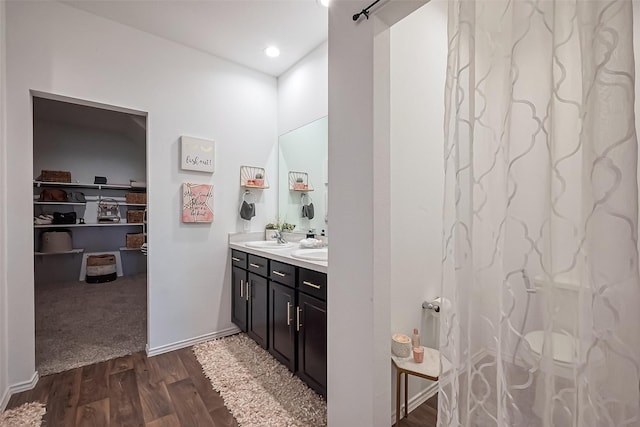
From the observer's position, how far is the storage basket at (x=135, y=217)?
499 cm

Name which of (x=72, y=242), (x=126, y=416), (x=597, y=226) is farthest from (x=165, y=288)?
(x=72, y=242)

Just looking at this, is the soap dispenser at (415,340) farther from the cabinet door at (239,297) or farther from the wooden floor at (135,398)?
the cabinet door at (239,297)

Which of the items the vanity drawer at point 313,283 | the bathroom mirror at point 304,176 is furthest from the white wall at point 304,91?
the vanity drawer at point 313,283

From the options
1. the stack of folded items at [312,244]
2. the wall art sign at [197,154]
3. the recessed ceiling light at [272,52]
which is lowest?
the stack of folded items at [312,244]

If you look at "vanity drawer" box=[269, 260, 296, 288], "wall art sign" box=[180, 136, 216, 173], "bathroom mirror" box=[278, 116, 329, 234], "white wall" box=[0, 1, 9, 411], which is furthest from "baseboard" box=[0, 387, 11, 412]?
"bathroom mirror" box=[278, 116, 329, 234]

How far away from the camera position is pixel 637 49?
4.24 feet

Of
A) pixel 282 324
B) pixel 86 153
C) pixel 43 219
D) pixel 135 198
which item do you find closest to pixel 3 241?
pixel 282 324

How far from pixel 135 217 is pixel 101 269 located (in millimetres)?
979

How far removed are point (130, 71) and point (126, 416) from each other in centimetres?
243

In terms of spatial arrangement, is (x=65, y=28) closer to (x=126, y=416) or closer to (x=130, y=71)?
(x=130, y=71)

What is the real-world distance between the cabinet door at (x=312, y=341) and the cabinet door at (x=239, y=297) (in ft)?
2.76

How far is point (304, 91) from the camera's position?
2.69m

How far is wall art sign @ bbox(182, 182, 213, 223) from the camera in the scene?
2.48 m

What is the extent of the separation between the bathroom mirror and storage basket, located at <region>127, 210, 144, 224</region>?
3385 millimetres
